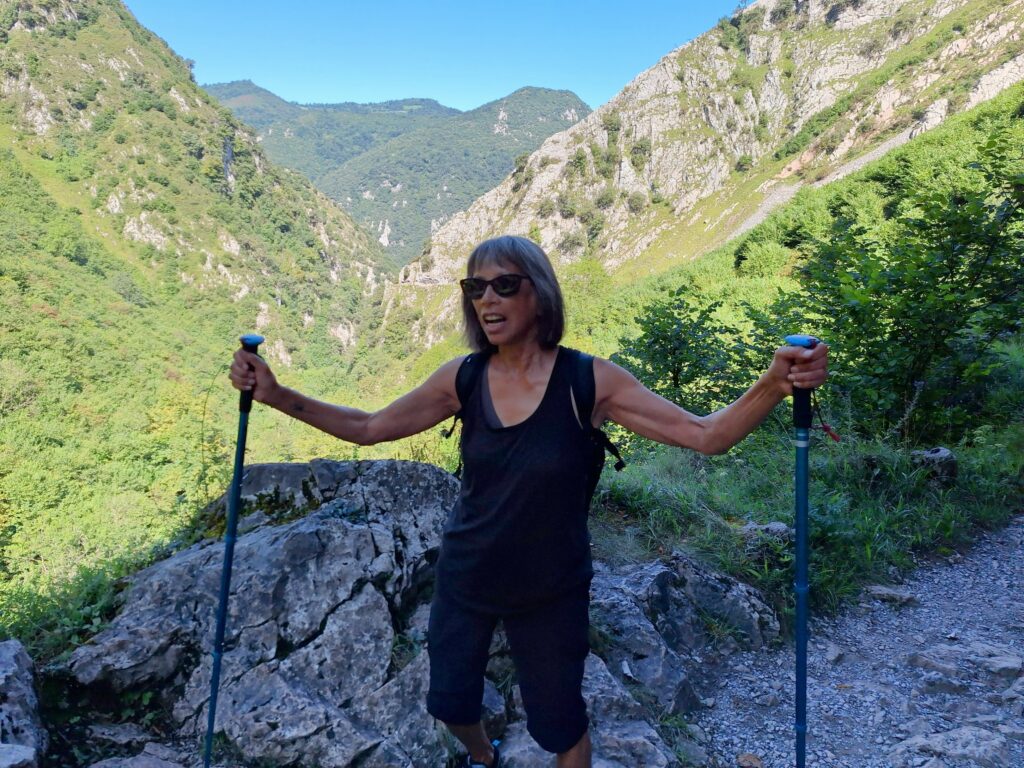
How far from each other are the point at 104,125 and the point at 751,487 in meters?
167

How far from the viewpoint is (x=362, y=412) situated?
245 cm

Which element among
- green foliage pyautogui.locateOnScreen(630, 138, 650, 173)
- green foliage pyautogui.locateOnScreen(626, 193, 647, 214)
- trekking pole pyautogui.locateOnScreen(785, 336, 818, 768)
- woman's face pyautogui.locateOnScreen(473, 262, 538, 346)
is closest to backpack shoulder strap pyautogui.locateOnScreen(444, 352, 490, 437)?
woman's face pyautogui.locateOnScreen(473, 262, 538, 346)

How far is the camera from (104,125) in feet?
447

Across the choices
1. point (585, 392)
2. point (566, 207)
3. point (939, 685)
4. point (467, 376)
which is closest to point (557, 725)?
point (585, 392)

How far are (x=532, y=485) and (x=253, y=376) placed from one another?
3.87 ft

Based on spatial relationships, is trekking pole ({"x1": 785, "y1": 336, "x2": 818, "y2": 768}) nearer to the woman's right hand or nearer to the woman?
the woman

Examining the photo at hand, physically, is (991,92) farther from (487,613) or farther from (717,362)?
(487,613)

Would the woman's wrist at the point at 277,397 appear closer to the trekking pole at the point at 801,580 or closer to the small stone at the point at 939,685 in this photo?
the trekking pole at the point at 801,580

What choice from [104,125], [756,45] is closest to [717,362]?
[756,45]

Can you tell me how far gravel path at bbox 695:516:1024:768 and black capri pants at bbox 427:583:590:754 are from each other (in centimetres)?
140

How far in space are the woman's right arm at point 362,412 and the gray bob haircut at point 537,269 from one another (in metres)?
0.34

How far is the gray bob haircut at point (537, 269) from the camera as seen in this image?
2199mm

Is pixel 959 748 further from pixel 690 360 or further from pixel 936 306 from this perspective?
pixel 690 360

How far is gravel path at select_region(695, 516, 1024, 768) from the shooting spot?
304 cm
